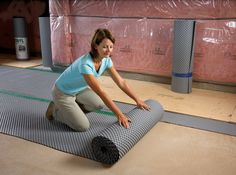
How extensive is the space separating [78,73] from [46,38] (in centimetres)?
273

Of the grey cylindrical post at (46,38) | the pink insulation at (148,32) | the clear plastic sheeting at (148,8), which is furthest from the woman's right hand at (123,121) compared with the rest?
the grey cylindrical post at (46,38)

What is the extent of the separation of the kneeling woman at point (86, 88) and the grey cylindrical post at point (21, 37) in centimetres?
323

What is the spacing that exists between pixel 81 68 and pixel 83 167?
687 millimetres

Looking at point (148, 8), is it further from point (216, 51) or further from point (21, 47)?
point (21, 47)

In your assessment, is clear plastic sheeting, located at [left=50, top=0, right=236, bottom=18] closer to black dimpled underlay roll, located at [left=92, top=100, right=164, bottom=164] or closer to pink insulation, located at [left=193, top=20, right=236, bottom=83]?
pink insulation, located at [left=193, top=20, right=236, bottom=83]

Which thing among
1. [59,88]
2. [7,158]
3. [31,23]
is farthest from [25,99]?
[31,23]

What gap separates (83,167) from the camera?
5.82ft

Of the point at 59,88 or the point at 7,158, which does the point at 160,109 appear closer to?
the point at 59,88

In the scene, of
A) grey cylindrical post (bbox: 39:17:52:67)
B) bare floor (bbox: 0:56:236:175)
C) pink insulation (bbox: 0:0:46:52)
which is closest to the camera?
bare floor (bbox: 0:56:236:175)

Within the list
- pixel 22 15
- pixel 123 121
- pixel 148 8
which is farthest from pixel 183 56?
pixel 22 15

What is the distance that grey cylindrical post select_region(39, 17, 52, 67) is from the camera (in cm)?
446

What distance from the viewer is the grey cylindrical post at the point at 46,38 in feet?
14.6

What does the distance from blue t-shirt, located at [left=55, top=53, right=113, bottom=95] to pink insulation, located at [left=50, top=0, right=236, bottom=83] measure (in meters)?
1.62

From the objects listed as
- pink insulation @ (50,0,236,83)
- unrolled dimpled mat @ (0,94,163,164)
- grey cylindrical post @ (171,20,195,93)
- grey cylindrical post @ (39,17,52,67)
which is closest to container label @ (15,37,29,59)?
grey cylindrical post @ (39,17,52,67)
